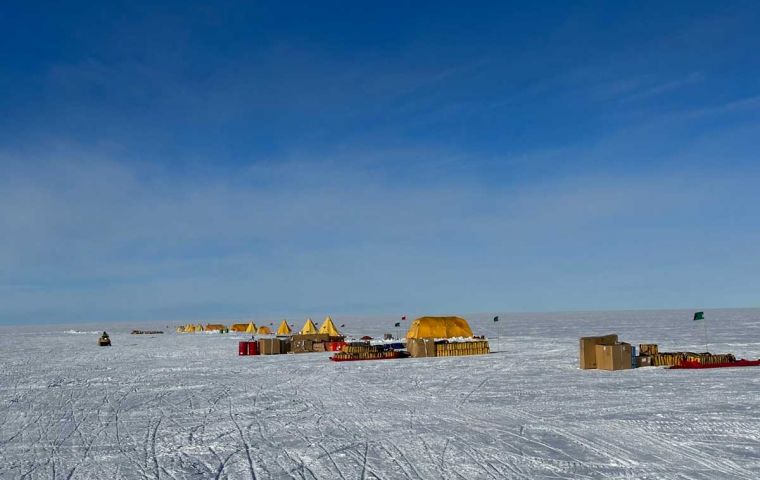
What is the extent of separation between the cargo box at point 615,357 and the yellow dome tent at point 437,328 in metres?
16.0

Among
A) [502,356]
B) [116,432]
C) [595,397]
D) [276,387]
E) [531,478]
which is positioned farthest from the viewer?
[502,356]

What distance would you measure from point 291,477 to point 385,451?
7.55ft

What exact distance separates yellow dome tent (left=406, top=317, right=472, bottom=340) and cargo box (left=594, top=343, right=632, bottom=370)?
16.0m

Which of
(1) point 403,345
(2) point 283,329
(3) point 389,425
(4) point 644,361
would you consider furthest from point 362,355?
(2) point 283,329

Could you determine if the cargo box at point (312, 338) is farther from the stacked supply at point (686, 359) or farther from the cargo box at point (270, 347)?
the stacked supply at point (686, 359)

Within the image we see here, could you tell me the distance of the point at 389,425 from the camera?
1525 centimetres

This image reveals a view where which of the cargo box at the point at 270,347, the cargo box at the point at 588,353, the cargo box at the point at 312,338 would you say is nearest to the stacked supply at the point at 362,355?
the cargo box at the point at 270,347

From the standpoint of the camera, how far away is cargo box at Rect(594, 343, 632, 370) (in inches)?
1041

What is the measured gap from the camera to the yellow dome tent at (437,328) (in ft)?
137

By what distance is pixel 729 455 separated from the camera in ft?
38.8

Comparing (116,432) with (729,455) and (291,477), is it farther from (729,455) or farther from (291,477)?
(729,455)

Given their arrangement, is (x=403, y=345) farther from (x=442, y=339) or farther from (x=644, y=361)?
(x=644, y=361)

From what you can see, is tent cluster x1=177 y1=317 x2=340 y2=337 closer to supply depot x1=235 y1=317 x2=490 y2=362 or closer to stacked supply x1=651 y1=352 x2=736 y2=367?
supply depot x1=235 y1=317 x2=490 y2=362

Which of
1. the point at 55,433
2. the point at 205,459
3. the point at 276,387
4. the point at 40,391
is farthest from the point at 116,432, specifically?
the point at 40,391
